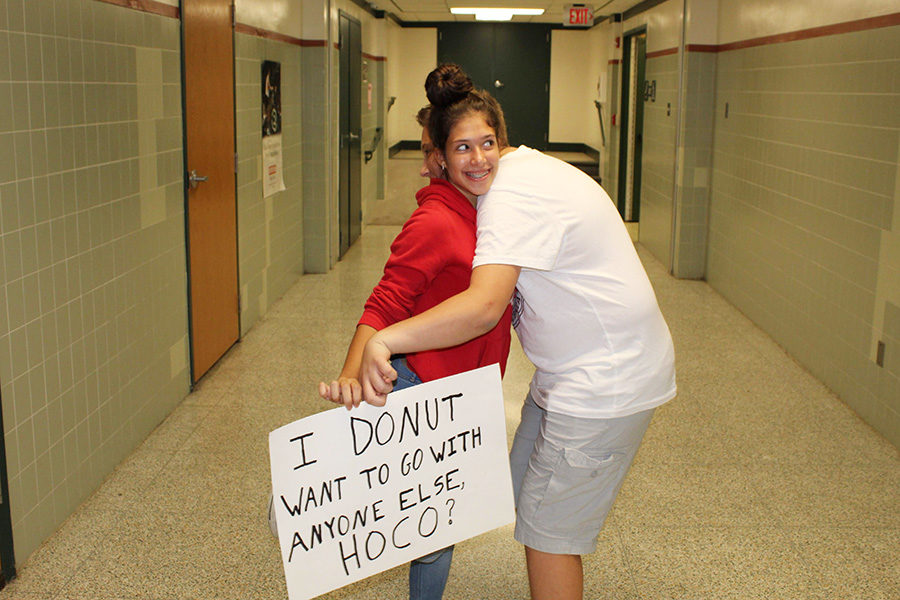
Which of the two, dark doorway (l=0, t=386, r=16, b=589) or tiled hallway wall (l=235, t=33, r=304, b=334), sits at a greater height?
tiled hallway wall (l=235, t=33, r=304, b=334)

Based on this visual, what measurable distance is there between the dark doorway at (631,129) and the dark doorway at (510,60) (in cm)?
535

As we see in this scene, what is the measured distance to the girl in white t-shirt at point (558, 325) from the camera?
1.57m

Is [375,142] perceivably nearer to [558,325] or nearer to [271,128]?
[271,128]

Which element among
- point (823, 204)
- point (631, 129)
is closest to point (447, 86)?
point (823, 204)

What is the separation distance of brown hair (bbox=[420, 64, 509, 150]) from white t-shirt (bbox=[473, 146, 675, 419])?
105mm

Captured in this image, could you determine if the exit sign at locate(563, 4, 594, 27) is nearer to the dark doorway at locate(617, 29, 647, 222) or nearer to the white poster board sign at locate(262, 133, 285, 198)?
the dark doorway at locate(617, 29, 647, 222)

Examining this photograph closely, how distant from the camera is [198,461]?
345cm

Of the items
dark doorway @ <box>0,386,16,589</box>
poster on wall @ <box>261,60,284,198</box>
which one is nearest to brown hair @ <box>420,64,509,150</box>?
dark doorway @ <box>0,386,16,589</box>

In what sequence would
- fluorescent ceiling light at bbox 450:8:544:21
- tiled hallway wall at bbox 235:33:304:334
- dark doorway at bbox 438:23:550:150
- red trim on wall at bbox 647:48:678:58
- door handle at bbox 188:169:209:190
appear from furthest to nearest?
dark doorway at bbox 438:23:550:150 → fluorescent ceiling light at bbox 450:8:544:21 → red trim on wall at bbox 647:48:678:58 → tiled hallway wall at bbox 235:33:304:334 → door handle at bbox 188:169:209:190

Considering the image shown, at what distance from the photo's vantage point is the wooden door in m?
4.16

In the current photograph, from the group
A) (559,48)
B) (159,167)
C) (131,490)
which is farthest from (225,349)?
(559,48)

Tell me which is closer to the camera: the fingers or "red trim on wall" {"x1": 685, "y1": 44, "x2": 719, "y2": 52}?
the fingers

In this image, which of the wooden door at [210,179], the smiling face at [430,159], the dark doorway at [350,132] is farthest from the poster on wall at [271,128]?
the smiling face at [430,159]

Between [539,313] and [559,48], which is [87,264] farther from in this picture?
[559,48]
